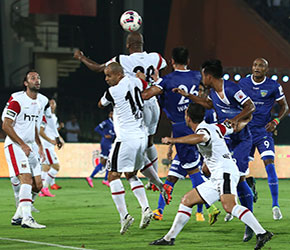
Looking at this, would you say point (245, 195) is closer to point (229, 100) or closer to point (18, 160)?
point (229, 100)

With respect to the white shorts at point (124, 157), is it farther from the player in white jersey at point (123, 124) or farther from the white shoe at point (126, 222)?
the white shoe at point (126, 222)

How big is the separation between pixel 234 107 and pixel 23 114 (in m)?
2.87

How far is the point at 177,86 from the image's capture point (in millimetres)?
10031

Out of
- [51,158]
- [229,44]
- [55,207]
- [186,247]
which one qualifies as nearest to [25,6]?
[229,44]

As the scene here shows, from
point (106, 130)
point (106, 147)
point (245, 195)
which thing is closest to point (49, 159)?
point (106, 147)

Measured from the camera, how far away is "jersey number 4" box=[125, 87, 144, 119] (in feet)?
29.7

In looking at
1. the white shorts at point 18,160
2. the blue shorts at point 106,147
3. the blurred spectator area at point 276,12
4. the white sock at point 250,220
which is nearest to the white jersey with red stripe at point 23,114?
the white shorts at point 18,160

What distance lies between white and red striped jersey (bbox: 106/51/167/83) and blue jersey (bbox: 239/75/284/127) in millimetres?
1644

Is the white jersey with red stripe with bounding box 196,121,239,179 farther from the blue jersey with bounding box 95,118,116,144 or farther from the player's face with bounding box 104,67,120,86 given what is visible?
the blue jersey with bounding box 95,118,116,144

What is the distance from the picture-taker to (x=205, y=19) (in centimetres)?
2450

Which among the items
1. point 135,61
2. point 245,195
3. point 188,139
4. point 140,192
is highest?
point 135,61

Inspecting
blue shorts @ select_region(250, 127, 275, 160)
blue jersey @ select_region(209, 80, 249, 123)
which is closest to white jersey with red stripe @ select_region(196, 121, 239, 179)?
blue jersey @ select_region(209, 80, 249, 123)

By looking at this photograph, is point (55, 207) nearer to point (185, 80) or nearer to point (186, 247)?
point (185, 80)

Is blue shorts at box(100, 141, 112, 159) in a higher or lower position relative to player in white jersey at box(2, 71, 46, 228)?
lower
